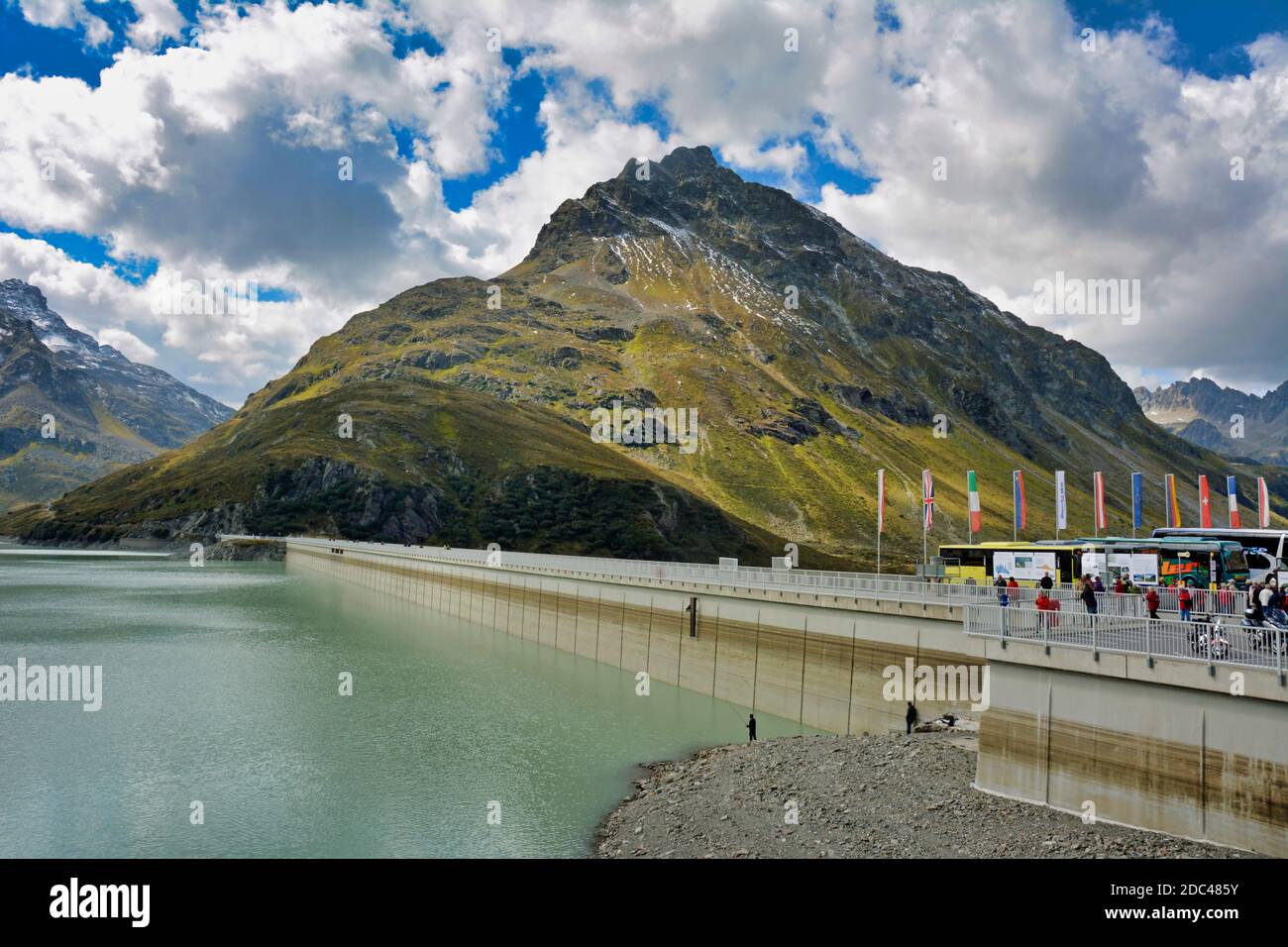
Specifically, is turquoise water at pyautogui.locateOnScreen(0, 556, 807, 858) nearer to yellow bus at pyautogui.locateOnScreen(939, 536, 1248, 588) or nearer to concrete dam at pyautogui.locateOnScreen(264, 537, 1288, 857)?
concrete dam at pyautogui.locateOnScreen(264, 537, 1288, 857)

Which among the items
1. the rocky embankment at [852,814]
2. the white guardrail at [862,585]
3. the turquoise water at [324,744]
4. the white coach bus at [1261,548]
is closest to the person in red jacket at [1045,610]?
the white guardrail at [862,585]

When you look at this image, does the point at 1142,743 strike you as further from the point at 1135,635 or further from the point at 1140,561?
the point at 1140,561

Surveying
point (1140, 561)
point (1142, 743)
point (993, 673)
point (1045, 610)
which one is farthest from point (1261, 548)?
point (1142, 743)

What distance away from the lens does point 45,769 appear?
31.6 m

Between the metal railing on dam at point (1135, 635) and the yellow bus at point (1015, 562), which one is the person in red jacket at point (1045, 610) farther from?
the yellow bus at point (1015, 562)

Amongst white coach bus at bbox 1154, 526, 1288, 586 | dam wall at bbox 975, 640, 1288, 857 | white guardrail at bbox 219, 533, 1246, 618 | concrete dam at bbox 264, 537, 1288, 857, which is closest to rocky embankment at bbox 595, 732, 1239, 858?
dam wall at bbox 975, 640, 1288, 857

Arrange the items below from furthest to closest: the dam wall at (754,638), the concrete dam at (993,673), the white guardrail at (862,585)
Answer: the dam wall at (754,638), the white guardrail at (862,585), the concrete dam at (993,673)

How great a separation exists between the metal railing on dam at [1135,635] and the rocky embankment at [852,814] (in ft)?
13.9

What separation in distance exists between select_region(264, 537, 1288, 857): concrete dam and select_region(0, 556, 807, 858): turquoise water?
2737 mm

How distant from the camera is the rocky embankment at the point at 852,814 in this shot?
19.0 metres

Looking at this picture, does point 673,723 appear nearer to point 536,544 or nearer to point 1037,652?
point 1037,652

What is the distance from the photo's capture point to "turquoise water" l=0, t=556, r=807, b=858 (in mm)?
25547

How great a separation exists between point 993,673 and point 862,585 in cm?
1595
